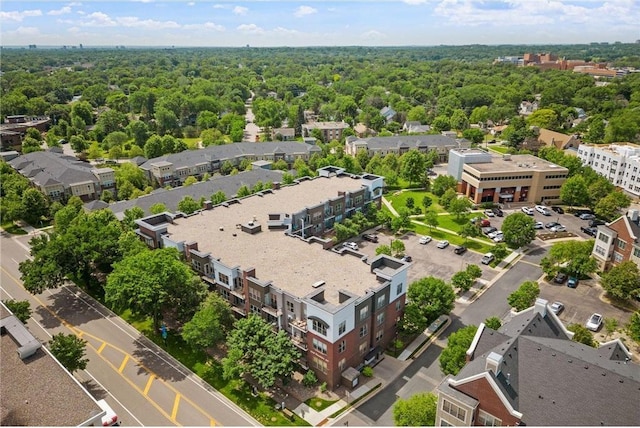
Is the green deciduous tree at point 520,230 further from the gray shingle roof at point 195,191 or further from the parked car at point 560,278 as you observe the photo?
the gray shingle roof at point 195,191

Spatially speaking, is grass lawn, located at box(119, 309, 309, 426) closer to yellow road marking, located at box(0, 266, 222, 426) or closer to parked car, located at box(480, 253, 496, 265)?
yellow road marking, located at box(0, 266, 222, 426)

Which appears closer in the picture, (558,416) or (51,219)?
(558,416)

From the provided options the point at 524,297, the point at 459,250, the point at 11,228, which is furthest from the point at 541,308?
the point at 11,228

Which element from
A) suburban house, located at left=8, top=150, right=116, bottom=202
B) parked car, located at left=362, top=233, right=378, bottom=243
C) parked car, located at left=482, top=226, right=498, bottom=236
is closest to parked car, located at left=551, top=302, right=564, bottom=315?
parked car, located at left=482, top=226, right=498, bottom=236

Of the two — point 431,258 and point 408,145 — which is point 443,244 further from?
point 408,145

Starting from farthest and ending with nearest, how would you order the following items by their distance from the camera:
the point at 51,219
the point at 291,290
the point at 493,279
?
Result: the point at 51,219, the point at 493,279, the point at 291,290

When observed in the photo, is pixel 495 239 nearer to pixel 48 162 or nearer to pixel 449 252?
pixel 449 252

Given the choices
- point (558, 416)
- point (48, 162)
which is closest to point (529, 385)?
point (558, 416)
